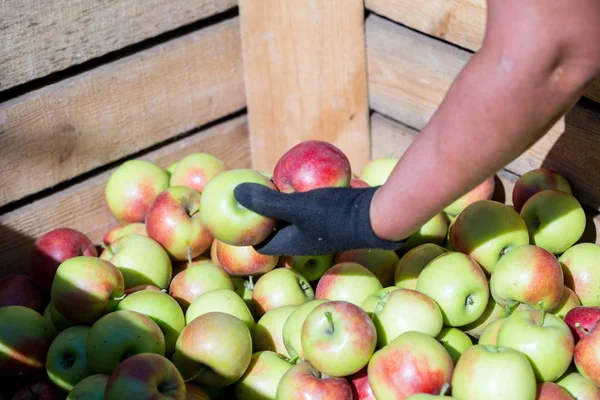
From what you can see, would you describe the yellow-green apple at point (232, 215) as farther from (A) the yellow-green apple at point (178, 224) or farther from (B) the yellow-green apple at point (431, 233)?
(B) the yellow-green apple at point (431, 233)

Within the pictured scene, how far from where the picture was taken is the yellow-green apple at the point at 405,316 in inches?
79.0

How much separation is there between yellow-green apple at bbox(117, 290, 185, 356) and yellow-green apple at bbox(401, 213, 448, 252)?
0.77 metres

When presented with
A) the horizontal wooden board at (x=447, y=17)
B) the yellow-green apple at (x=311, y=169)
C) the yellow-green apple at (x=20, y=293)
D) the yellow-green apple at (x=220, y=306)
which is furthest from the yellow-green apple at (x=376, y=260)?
the yellow-green apple at (x=20, y=293)

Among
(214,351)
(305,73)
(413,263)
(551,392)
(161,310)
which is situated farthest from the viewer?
(305,73)

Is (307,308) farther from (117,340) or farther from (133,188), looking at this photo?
Result: (133,188)

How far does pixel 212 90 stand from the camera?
2863mm

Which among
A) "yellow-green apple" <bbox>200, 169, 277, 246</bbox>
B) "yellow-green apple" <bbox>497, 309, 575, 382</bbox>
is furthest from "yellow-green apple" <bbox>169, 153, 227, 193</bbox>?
"yellow-green apple" <bbox>497, 309, 575, 382</bbox>

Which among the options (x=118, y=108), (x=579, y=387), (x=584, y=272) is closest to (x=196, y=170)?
(x=118, y=108)

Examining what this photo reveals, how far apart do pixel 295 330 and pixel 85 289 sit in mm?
594

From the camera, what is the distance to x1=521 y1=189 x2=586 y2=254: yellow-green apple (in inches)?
90.0

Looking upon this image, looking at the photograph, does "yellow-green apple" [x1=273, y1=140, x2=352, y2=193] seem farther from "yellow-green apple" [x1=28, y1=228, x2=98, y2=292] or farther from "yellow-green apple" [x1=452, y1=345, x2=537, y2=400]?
"yellow-green apple" [x1=28, y1=228, x2=98, y2=292]

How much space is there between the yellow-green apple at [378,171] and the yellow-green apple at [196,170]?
1.70 ft

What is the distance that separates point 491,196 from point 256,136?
0.96 m

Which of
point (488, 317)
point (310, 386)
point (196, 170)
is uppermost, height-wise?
point (196, 170)
